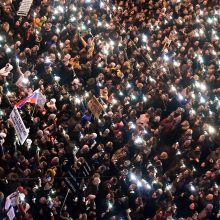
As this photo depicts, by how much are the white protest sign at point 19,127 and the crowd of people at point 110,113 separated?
1.52 ft

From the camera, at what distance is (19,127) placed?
8578mm

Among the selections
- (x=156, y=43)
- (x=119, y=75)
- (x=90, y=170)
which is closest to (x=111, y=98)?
(x=119, y=75)

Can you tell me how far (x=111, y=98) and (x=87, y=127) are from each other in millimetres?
1656

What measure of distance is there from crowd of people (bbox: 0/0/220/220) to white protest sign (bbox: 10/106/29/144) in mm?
463

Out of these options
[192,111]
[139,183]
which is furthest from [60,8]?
[139,183]

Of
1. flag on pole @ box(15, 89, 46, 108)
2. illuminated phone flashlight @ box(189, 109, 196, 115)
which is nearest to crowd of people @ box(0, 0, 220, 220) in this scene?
illuminated phone flashlight @ box(189, 109, 196, 115)

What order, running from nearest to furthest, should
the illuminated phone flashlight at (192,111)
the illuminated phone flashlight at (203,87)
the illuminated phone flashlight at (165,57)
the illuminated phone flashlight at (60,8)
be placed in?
the illuminated phone flashlight at (192,111)
the illuminated phone flashlight at (203,87)
the illuminated phone flashlight at (165,57)
the illuminated phone flashlight at (60,8)

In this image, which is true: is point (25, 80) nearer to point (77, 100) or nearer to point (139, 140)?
point (77, 100)

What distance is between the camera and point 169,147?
10.7 metres

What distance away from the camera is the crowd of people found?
8.90 m

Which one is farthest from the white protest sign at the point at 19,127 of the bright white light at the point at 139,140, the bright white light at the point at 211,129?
the bright white light at the point at 211,129

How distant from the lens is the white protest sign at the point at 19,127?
8.44 meters

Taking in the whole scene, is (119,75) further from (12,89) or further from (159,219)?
(159,219)

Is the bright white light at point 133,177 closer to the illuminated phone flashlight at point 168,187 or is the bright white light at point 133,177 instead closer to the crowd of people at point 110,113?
the crowd of people at point 110,113
